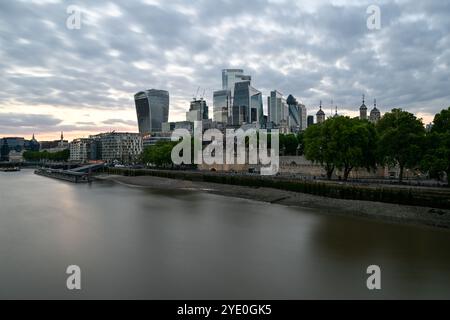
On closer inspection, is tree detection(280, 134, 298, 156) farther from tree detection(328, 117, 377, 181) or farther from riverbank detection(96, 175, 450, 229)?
tree detection(328, 117, 377, 181)

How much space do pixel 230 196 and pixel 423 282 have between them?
43.4 meters

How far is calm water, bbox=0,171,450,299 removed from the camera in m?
19.2

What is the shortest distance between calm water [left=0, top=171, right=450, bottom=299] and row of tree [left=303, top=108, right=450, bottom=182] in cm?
1342

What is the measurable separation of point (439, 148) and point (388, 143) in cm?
928

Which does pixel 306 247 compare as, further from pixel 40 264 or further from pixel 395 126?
pixel 395 126

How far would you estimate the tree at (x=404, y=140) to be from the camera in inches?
1874

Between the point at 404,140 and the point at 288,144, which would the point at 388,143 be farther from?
the point at 288,144

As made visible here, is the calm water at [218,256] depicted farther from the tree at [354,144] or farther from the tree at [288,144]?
the tree at [288,144]

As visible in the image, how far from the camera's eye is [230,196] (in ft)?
205

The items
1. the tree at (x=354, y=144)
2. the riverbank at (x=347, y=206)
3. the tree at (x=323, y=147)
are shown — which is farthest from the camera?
the tree at (x=323, y=147)

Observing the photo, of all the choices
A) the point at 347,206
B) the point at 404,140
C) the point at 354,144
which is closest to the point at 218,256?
the point at 347,206

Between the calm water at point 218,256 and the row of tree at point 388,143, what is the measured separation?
13.4 m

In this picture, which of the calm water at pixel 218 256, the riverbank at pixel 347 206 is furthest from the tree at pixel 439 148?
the calm water at pixel 218 256
